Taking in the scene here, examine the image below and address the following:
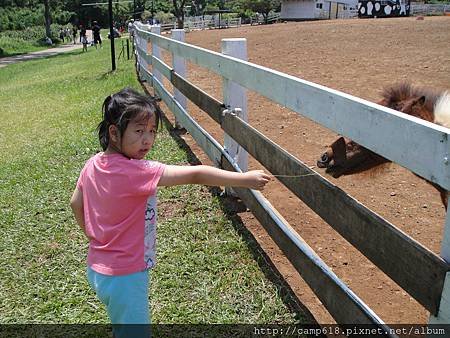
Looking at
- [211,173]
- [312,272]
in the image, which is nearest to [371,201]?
[312,272]

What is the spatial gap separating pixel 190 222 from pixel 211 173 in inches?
84.2

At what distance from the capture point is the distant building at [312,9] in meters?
59.6

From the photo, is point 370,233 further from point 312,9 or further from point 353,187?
point 312,9

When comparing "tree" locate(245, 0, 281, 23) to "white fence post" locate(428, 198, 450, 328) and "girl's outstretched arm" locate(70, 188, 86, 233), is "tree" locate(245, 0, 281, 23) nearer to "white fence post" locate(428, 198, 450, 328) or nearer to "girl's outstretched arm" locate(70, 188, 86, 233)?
"girl's outstretched arm" locate(70, 188, 86, 233)

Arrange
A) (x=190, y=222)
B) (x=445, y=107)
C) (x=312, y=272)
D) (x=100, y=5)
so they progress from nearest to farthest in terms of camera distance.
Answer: (x=312, y=272) → (x=445, y=107) → (x=190, y=222) → (x=100, y=5)

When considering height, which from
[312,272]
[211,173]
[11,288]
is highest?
[211,173]

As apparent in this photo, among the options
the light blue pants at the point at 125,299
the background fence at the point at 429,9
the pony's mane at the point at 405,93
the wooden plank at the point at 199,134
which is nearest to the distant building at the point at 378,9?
the background fence at the point at 429,9

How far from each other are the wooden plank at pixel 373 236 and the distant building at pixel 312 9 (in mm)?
59817

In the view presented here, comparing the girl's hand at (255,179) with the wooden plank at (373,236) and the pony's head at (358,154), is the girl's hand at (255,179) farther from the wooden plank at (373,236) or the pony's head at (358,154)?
the pony's head at (358,154)

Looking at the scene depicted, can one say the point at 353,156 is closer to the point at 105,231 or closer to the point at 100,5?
the point at 105,231

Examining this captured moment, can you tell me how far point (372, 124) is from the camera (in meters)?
1.92

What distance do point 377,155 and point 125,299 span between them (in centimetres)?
200

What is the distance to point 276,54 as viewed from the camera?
50.7 feet

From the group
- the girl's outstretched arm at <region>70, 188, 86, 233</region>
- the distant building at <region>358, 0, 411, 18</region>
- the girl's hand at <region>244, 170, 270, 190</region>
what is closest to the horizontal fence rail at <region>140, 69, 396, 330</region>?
the girl's hand at <region>244, 170, 270, 190</region>
